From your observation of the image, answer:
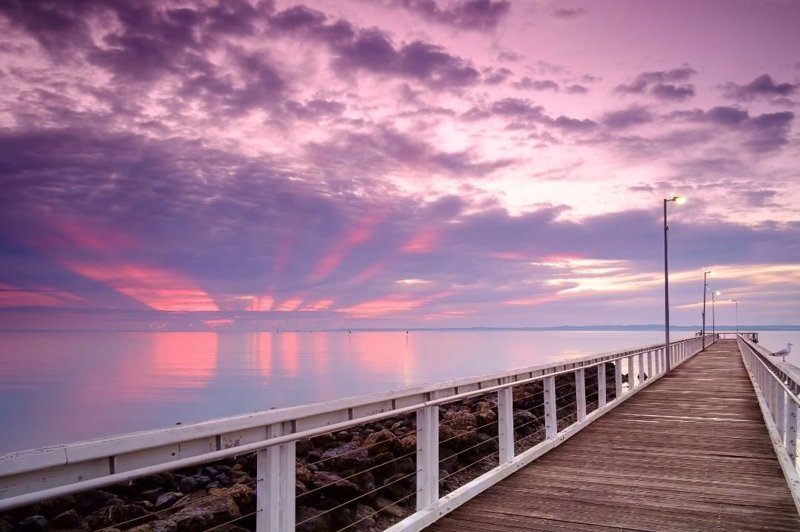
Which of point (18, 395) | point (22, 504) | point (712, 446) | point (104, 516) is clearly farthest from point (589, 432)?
point (18, 395)

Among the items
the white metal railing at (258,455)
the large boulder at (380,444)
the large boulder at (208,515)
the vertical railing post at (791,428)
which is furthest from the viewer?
the large boulder at (380,444)

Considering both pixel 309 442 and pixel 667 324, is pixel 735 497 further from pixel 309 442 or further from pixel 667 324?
pixel 667 324

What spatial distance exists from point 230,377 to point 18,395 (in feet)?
63.3

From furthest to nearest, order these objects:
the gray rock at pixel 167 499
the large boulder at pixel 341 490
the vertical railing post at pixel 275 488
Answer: the gray rock at pixel 167 499 < the large boulder at pixel 341 490 < the vertical railing post at pixel 275 488

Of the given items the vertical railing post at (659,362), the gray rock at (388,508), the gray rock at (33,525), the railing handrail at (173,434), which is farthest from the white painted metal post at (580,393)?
the vertical railing post at (659,362)

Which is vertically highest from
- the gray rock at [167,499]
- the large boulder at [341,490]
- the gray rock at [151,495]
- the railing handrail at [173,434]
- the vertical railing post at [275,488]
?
the railing handrail at [173,434]

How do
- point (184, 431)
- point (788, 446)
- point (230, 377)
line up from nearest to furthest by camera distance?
point (184, 431) → point (788, 446) → point (230, 377)

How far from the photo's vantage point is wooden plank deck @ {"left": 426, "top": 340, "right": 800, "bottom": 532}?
6.05 meters

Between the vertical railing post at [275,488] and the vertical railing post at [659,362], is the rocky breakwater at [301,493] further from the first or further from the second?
the vertical railing post at [659,362]

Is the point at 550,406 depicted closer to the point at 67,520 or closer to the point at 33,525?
the point at 67,520

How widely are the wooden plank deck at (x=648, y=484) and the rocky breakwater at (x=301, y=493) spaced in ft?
2.81

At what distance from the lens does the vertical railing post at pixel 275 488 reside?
13.0 feet

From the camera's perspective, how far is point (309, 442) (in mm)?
13758

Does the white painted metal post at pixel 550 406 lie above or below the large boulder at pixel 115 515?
above
